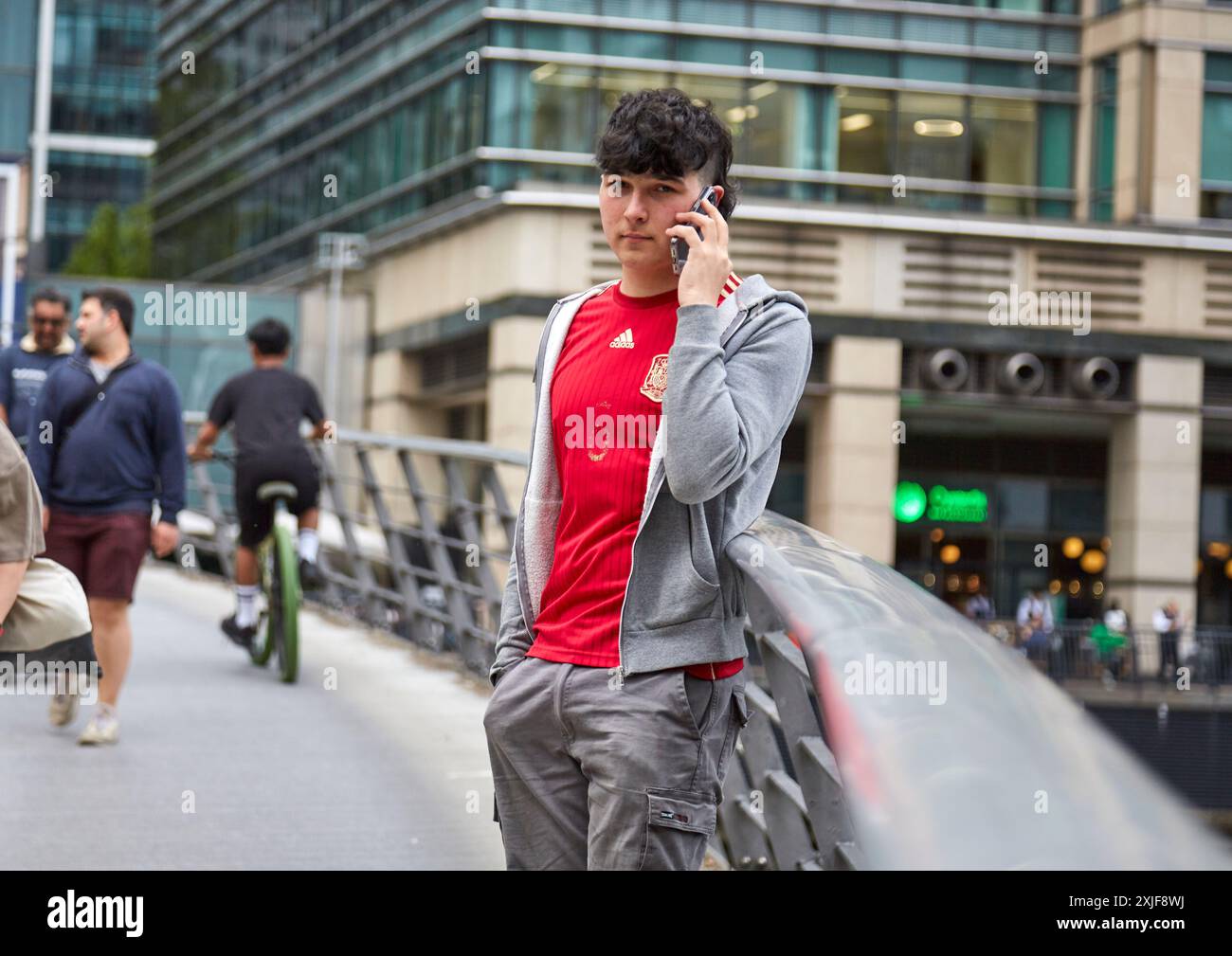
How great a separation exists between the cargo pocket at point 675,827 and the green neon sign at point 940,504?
30.8 meters

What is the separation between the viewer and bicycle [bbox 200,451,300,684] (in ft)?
29.6

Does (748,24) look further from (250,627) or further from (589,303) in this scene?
(589,303)

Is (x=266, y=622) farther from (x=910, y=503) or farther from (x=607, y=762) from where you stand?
(x=910, y=503)

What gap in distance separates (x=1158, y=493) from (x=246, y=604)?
23.2 metres

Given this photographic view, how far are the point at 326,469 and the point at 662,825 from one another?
968 centimetres

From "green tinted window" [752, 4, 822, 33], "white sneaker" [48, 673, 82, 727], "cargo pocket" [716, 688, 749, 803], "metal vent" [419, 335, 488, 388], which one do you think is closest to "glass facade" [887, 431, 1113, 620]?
"green tinted window" [752, 4, 822, 33]

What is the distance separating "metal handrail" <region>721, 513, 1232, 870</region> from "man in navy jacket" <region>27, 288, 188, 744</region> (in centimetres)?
526

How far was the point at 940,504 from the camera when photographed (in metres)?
33.9

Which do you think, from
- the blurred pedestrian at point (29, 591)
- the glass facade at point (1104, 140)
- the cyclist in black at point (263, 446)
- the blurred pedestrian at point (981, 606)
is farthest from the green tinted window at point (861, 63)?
the blurred pedestrian at point (29, 591)

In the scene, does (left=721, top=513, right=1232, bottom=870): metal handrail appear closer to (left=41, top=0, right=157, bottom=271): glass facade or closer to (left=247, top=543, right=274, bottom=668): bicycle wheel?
(left=247, top=543, right=274, bottom=668): bicycle wheel

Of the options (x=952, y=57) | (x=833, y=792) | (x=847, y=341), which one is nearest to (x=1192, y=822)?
(x=833, y=792)

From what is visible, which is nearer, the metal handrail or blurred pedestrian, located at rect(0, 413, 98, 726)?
the metal handrail

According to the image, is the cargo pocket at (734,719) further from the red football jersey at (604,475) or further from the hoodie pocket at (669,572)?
the hoodie pocket at (669,572)
